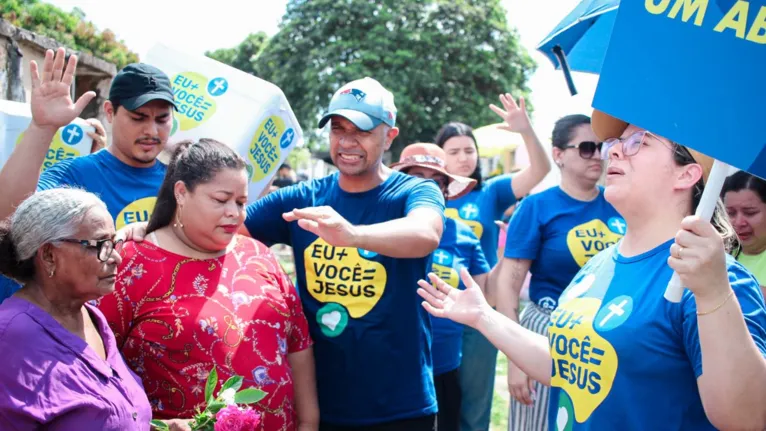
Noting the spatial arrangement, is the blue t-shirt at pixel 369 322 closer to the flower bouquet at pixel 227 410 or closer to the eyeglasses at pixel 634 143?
the flower bouquet at pixel 227 410

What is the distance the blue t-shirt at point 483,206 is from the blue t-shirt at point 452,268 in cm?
33

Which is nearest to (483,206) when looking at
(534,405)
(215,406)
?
(534,405)

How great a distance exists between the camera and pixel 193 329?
2.25m

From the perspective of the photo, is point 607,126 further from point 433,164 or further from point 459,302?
point 433,164

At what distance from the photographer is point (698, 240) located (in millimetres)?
1475

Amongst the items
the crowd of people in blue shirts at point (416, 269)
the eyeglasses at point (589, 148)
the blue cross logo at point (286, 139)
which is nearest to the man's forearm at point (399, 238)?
the crowd of people in blue shirts at point (416, 269)

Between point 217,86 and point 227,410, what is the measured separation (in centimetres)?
178

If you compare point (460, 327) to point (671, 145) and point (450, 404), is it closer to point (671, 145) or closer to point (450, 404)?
point (450, 404)

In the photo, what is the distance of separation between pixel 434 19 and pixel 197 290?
22645mm

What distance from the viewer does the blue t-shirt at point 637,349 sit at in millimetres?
1675

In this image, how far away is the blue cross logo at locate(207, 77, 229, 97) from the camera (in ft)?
10.6

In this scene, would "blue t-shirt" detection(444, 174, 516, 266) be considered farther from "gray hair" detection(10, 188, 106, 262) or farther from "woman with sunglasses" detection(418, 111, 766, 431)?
"gray hair" detection(10, 188, 106, 262)

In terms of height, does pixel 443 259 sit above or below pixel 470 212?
below

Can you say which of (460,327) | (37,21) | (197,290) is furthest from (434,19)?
(197,290)
